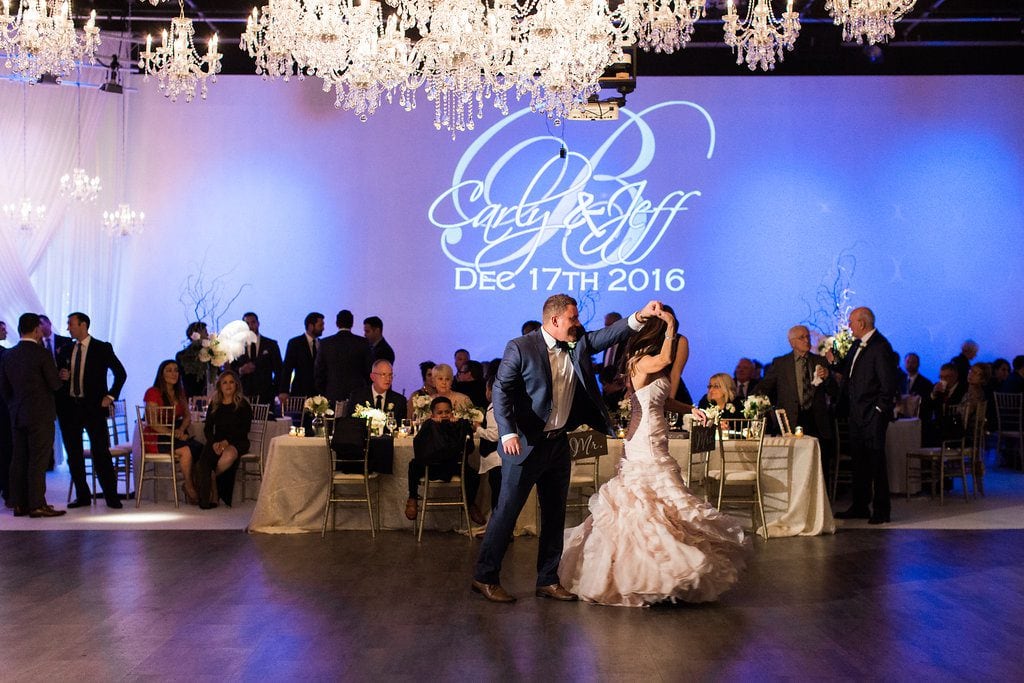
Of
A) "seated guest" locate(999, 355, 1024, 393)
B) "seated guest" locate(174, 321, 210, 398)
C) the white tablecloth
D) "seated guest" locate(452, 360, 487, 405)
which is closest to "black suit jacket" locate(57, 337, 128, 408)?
"seated guest" locate(174, 321, 210, 398)

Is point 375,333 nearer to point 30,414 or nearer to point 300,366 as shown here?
point 300,366

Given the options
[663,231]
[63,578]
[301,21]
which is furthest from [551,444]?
[663,231]

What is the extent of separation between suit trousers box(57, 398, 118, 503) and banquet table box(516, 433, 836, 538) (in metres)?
3.80

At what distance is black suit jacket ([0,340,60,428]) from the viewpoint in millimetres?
9117

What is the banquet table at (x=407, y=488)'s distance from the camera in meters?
8.54

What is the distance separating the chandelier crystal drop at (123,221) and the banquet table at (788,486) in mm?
6829

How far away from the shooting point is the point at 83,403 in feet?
32.1

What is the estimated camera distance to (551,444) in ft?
20.2

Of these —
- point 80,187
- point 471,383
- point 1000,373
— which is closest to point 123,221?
point 80,187

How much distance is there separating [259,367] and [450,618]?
7.00 m

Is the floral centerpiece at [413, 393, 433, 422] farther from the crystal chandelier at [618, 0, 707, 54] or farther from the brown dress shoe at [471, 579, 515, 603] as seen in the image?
the crystal chandelier at [618, 0, 707, 54]

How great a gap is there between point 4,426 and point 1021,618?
842 centimetres

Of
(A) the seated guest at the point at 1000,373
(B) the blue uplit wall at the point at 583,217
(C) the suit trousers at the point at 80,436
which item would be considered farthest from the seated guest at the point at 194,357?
(A) the seated guest at the point at 1000,373

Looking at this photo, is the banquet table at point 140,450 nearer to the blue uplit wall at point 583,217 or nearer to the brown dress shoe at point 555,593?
the blue uplit wall at point 583,217
